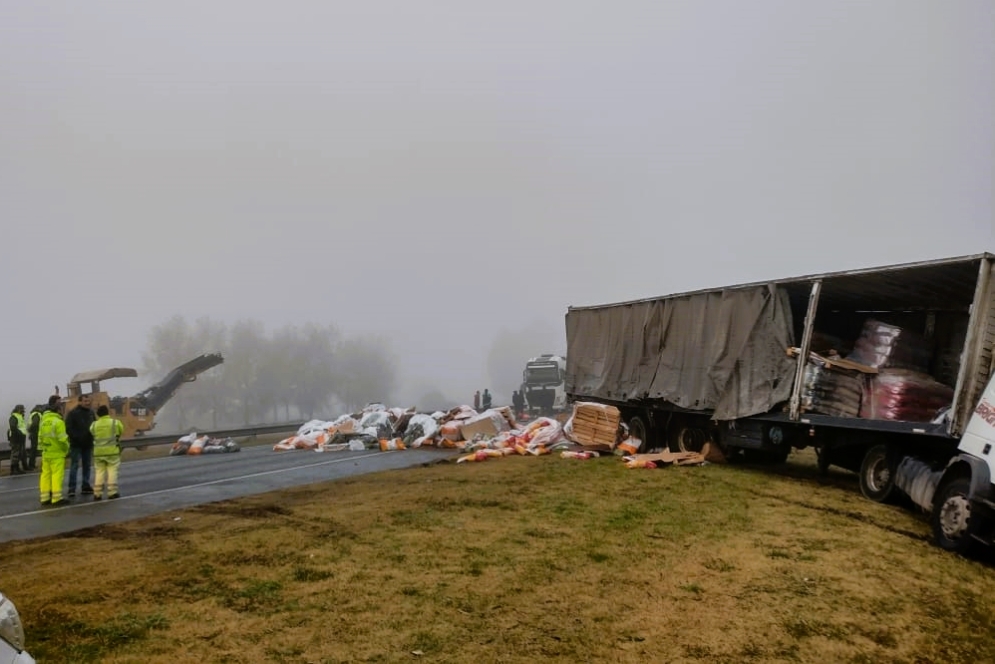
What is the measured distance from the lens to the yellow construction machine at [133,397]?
2322cm

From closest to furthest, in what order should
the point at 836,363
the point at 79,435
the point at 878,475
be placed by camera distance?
the point at 878,475
the point at 836,363
the point at 79,435

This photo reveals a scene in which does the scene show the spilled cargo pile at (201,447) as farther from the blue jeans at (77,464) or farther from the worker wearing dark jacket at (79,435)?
the worker wearing dark jacket at (79,435)

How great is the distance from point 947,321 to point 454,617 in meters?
10.0

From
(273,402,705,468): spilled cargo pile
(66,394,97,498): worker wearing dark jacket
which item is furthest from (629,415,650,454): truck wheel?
(66,394,97,498): worker wearing dark jacket

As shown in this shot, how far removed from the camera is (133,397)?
1025 inches

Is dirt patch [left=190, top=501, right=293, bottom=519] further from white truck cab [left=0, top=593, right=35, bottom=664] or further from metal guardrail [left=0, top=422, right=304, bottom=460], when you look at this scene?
metal guardrail [left=0, top=422, right=304, bottom=460]

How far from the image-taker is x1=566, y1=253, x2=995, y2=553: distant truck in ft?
22.9

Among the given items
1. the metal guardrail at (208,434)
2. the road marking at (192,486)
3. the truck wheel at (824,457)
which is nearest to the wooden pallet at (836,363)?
the truck wheel at (824,457)

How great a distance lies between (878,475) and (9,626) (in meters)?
9.95

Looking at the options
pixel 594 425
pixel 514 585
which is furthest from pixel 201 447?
pixel 514 585

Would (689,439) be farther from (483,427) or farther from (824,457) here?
(483,427)

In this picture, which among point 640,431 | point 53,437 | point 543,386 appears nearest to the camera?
point 53,437

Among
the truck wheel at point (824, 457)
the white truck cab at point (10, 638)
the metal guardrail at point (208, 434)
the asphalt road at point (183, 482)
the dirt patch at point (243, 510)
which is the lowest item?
the metal guardrail at point (208, 434)

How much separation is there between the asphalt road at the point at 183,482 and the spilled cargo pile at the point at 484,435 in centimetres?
79
